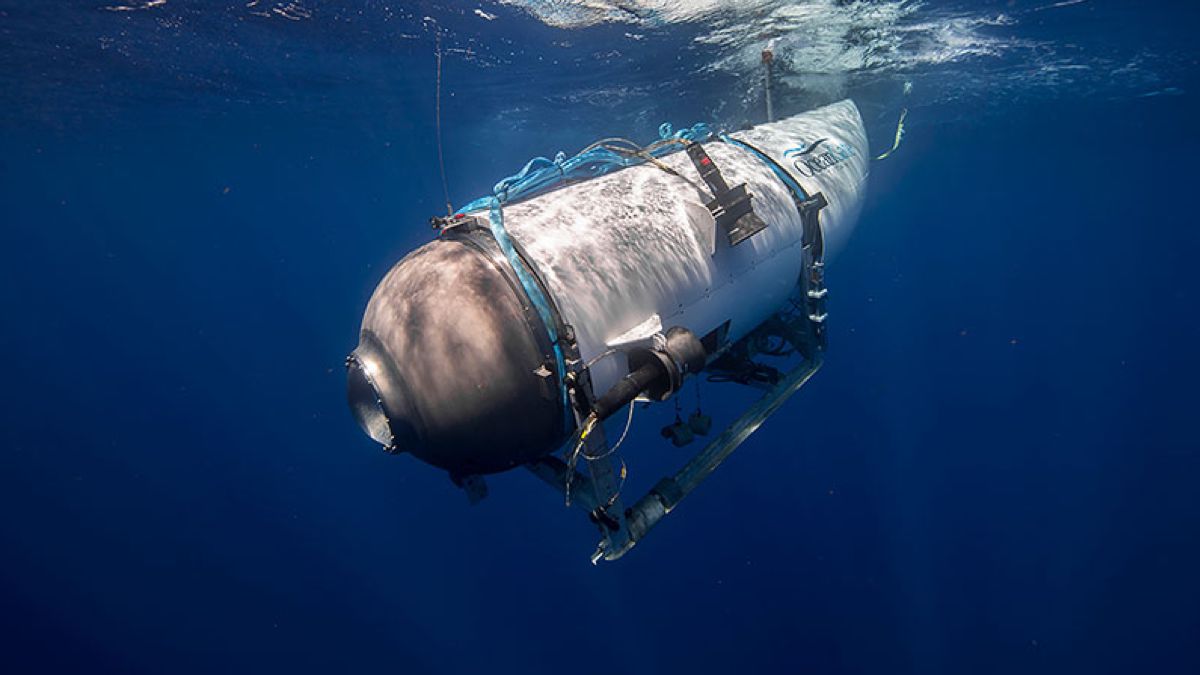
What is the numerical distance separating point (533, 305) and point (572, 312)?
26cm

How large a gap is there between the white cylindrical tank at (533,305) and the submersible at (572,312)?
10 mm

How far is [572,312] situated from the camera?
305 centimetres

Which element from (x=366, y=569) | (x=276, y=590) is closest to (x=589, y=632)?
(x=366, y=569)

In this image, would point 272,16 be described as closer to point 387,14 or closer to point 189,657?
point 387,14

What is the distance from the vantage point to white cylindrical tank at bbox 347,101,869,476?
285 cm

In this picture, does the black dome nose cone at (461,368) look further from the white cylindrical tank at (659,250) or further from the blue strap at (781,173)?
the blue strap at (781,173)

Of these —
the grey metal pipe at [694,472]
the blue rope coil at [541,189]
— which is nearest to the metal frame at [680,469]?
the grey metal pipe at [694,472]

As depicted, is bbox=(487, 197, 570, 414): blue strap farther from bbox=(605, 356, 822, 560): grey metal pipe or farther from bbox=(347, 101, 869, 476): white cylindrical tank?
bbox=(605, 356, 822, 560): grey metal pipe

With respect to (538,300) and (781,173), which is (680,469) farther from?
(781,173)

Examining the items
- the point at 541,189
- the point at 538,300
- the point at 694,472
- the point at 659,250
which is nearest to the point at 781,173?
the point at 659,250

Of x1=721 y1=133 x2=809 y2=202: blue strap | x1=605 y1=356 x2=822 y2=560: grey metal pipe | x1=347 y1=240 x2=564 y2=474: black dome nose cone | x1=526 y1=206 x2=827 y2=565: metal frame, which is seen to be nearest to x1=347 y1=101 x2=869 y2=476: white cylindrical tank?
x1=347 y1=240 x2=564 y2=474: black dome nose cone

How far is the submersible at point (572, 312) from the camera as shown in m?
→ 2.86

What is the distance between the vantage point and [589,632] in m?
15.6

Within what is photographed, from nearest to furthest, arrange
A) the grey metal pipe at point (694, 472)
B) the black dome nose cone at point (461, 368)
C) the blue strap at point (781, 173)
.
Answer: the black dome nose cone at point (461, 368) → the grey metal pipe at point (694, 472) → the blue strap at point (781, 173)
